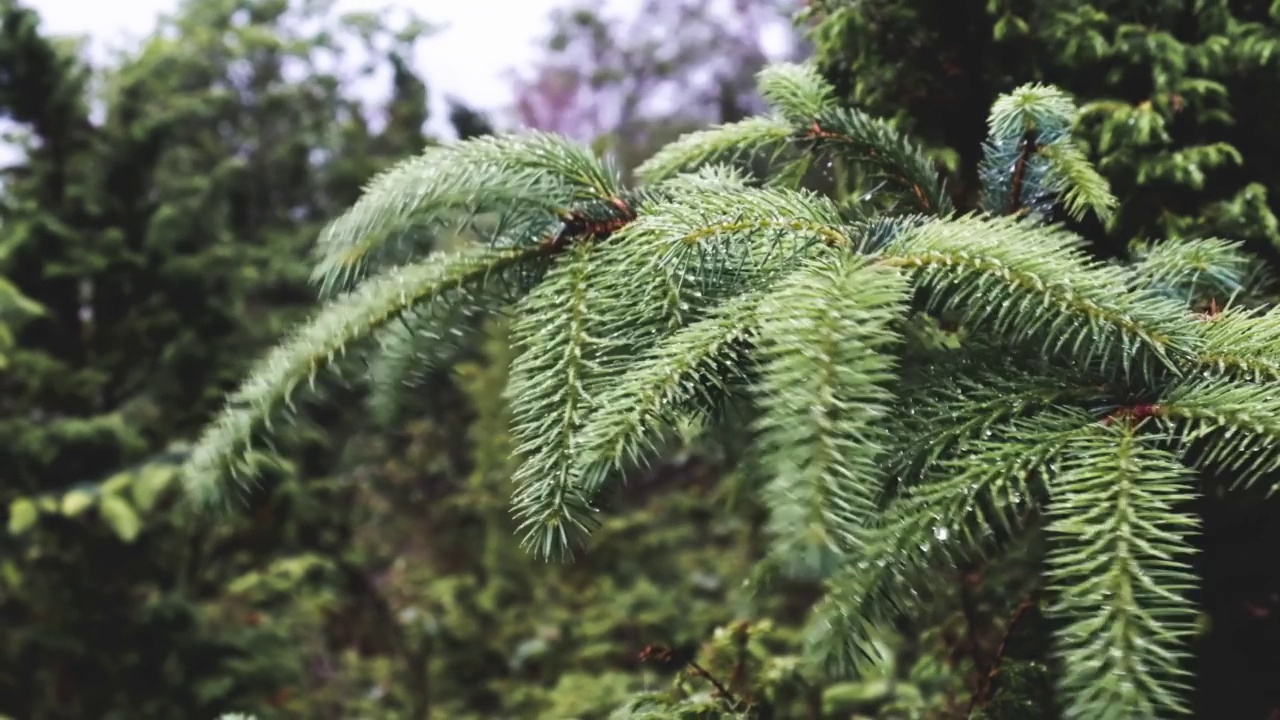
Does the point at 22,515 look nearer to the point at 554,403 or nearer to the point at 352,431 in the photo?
the point at 554,403

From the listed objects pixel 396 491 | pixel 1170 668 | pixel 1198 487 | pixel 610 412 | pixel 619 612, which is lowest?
pixel 619 612

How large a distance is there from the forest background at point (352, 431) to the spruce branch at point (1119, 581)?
30cm

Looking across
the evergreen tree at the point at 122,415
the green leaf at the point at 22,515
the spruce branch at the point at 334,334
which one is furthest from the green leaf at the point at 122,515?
the spruce branch at the point at 334,334

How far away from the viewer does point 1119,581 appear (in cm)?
41

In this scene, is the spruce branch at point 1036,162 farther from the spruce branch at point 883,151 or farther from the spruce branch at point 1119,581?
the spruce branch at point 1119,581

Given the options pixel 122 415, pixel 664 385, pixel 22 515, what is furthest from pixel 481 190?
pixel 122 415

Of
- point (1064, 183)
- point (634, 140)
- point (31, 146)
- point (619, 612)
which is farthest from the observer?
point (634, 140)

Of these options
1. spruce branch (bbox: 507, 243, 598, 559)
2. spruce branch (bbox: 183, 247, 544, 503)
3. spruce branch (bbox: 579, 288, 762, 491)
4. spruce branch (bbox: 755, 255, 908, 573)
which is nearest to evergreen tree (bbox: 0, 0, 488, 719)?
spruce branch (bbox: 183, 247, 544, 503)

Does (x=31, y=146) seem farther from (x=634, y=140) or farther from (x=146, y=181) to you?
(x=634, y=140)

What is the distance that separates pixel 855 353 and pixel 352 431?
316 centimetres

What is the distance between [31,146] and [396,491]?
183 centimetres

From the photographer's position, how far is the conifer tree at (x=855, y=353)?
16.6 inches

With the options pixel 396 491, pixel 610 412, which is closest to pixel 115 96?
pixel 396 491

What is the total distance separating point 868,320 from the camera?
1.56ft
